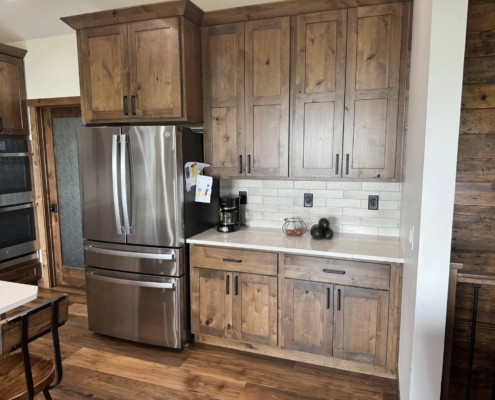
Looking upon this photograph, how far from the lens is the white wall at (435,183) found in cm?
136

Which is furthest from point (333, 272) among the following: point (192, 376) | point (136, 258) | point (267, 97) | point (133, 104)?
point (133, 104)

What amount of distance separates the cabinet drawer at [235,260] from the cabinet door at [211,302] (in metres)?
0.06

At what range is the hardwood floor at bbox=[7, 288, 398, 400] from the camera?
2232mm

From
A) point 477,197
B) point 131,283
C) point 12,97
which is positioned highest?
point 12,97

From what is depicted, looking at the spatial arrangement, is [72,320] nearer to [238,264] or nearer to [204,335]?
[204,335]

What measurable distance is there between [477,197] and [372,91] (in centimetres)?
98

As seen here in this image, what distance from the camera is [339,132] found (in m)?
2.51

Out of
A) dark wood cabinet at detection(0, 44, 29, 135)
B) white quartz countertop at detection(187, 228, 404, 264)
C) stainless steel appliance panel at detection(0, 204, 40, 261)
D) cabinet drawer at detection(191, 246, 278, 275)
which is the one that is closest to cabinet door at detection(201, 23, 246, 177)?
white quartz countertop at detection(187, 228, 404, 264)

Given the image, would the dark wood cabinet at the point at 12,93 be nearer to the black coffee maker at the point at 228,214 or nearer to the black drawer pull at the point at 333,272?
the black coffee maker at the point at 228,214

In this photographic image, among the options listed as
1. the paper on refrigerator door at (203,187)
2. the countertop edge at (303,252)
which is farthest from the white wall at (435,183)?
the paper on refrigerator door at (203,187)

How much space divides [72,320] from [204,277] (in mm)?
1533

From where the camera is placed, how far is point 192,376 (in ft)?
7.93

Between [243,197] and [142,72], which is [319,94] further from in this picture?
[142,72]

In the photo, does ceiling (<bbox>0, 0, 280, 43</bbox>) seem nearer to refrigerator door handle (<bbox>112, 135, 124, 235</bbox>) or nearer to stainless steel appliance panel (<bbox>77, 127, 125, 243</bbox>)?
stainless steel appliance panel (<bbox>77, 127, 125, 243</bbox>)
